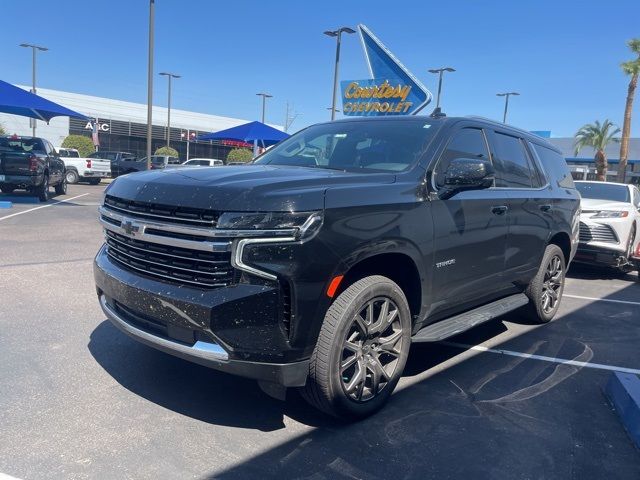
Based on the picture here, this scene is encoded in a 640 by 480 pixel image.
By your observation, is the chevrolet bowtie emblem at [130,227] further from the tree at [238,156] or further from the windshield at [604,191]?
the tree at [238,156]

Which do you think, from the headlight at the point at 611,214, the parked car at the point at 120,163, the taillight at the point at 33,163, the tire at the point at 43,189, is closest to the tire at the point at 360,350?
the headlight at the point at 611,214

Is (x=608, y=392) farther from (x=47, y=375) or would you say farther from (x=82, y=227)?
(x=82, y=227)

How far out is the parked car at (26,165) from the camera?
1483 cm

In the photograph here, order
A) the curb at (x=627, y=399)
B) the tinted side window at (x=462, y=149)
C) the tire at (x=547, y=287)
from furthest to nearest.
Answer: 1. the tire at (x=547, y=287)
2. the tinted side window at (x=462, y=149)
3. the curb at (x=627, y=399)

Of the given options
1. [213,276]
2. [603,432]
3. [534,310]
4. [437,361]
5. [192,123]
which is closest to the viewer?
[213,276]

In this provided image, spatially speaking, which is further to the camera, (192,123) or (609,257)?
(192,123)

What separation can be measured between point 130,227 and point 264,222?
0.96 metres

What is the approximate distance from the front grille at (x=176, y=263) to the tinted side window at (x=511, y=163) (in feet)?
9.35

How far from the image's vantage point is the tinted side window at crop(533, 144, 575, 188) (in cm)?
589

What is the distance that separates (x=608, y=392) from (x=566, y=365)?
670 mm

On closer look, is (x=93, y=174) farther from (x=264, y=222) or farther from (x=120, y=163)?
(x=264, y=222)

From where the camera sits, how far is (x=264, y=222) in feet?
9.61

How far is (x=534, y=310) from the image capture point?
585cm

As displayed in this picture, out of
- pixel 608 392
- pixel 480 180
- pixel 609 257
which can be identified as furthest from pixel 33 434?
pixel 609 257
